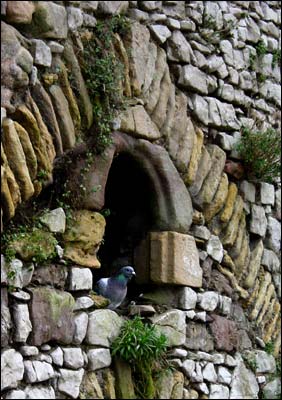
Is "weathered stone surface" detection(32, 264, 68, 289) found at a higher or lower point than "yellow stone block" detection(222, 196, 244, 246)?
lower

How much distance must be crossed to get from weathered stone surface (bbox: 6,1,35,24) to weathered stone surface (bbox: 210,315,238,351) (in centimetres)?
221

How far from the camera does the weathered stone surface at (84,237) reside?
16.2 feet

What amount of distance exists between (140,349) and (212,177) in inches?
55.5

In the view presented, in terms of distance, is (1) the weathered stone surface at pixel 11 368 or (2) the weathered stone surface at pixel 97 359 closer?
(1) the weathered stone surface at pixel 11 368

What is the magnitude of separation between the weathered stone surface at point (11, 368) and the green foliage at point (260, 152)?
2408 mm

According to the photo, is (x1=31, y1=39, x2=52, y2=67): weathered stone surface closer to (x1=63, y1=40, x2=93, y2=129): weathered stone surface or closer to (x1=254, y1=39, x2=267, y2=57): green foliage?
(x1=63, y1=40, x2=93, y2=129): weathered stone surface

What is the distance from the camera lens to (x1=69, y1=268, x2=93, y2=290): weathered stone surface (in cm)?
489

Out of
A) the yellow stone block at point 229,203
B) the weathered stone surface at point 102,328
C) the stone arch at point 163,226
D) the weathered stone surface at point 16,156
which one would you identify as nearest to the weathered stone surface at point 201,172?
the stone arch at point 163,226

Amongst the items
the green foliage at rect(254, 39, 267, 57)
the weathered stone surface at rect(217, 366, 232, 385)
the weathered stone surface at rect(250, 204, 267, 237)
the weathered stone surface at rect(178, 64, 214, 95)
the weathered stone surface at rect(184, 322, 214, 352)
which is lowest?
the weathered stone surface at rect(217, 366, 232, 385)

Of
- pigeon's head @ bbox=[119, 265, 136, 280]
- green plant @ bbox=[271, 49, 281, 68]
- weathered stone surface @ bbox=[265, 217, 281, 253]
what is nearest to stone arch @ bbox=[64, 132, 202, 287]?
pigeon's head @ bbox=[119, 265, 136, 280]

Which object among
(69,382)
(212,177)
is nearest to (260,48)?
(212,177)

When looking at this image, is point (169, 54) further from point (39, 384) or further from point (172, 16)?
point (39, 384)

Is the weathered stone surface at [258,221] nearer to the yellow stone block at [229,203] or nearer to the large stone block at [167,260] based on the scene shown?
the yellow stone block at [229,203]

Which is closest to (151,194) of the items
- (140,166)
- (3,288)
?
(140,166)
